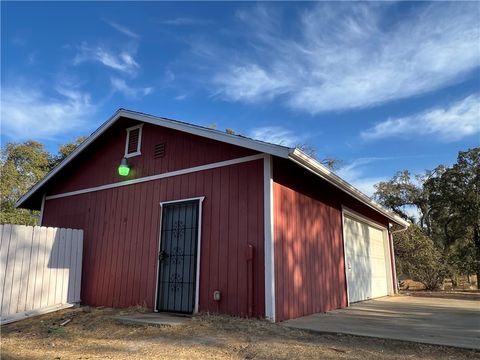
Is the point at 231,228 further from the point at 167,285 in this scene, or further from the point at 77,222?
the point at 77,222

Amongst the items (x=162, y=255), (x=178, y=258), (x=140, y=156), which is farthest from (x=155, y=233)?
(x=140, y=156)

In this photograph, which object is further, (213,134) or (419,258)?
(419,258)

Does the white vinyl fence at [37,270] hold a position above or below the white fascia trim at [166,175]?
below

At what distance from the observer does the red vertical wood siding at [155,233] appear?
5.79 m

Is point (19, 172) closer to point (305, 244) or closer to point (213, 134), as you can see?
point (213, 134)

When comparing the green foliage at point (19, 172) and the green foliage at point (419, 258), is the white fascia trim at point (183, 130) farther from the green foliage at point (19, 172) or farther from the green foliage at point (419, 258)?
the green foliage at point (19, 172)

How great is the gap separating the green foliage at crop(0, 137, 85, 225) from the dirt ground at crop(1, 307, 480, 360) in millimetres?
16701

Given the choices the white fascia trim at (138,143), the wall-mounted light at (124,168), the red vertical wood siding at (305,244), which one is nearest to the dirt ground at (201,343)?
the red vertical wood siding at (305,244)

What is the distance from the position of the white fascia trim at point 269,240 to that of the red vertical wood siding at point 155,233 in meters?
0.09

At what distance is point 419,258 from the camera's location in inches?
615

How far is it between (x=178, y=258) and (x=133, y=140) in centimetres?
294

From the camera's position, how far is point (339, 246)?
8.28 metres

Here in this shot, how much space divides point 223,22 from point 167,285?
6.23 m

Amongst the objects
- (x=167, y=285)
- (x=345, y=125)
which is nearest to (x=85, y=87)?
(x=167, y=285)
